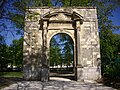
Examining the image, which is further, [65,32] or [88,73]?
[65,32]

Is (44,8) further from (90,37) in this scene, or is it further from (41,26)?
(90,37)

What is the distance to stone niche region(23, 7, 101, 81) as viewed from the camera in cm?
1577

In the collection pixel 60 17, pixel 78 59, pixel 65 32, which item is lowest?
pixel 78 59

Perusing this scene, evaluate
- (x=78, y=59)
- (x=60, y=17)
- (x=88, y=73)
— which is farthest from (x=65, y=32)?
(x=88, y=73)

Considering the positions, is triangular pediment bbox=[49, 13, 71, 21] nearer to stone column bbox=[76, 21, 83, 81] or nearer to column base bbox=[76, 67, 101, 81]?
stone column bbox=[76, 21, 83, 81]

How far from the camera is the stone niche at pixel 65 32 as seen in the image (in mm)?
15766

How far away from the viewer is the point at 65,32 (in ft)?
53.6

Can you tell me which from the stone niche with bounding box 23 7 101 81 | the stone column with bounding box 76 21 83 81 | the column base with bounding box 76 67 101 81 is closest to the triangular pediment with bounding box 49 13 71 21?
the stone niche with bounding box 23 7 101 81

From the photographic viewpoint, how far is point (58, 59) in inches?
1734

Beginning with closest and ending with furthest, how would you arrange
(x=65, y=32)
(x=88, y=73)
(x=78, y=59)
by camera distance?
(x=78, y=59) → (x=88, y=73) → (x=65, y=32)

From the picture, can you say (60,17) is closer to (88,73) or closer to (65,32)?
(65,32)

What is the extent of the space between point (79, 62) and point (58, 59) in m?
28.6

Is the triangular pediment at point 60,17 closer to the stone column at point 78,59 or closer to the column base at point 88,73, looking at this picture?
the stone column at point 78,59

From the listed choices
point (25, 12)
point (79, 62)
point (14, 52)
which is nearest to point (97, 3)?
point (79, 62)
